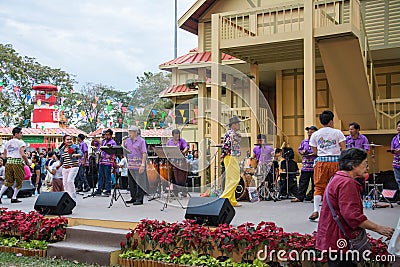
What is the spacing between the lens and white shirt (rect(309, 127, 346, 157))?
6234 mm

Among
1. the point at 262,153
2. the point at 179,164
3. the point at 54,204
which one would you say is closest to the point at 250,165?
the point at 262,153

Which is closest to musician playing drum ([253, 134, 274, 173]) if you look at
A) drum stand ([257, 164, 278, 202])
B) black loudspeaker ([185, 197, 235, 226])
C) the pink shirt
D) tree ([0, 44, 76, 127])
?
drum stand ([257, 164, 278, 202])

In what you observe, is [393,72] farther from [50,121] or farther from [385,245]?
[50,121]

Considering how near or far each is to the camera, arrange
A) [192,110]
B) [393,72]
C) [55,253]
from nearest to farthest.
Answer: [55,253], [192,110], [393,72]

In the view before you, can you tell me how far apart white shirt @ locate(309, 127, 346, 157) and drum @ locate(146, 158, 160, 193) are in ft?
12.9

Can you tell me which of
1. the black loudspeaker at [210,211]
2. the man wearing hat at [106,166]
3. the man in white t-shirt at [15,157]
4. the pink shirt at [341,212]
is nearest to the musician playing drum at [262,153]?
the man wearing hat at [106,166]

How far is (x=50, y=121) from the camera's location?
36.3 meters

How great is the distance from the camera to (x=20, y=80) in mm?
34781

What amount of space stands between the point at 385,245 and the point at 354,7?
6.76m

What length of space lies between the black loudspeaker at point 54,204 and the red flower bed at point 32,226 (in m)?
0.31

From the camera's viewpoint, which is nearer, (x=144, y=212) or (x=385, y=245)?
(x=385, y=245)

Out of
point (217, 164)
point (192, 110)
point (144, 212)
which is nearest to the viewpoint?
point (144, 212)

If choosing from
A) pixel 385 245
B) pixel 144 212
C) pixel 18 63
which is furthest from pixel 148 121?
pixel 18 63

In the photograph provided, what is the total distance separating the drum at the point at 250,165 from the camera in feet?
31.7
